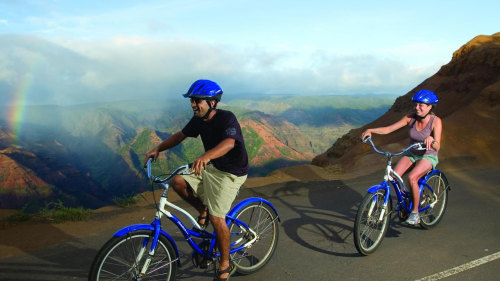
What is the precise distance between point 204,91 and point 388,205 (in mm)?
3197

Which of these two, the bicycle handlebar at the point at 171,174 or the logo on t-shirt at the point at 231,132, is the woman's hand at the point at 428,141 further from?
the bicycle handlebar at the point at 171,174

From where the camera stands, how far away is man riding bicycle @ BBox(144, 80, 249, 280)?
3.86 metres

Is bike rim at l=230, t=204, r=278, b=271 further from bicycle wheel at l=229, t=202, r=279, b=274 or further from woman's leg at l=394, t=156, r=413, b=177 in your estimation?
woman's leg at l=394, t=156, r=413, b=177

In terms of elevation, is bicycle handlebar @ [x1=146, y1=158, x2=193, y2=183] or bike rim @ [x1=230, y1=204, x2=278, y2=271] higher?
bicycle handlebar @ [x1=146, y1=158, x2=193, y2=183]

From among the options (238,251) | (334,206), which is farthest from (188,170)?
(334,206)

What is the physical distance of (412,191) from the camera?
18.5ft

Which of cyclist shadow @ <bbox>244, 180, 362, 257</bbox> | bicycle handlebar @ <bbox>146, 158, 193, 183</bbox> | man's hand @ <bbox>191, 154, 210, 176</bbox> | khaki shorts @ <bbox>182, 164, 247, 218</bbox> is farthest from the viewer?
cyclist shadow @ <bbox>244, 180, 362, 257</bbox>

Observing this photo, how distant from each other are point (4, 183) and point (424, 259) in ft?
411

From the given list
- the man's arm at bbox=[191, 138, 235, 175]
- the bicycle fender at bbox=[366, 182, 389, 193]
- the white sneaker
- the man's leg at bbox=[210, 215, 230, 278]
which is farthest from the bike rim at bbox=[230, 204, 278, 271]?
the white sneaker

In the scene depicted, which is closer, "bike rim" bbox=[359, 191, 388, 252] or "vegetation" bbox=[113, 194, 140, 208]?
"bike rim" bbox=[359, 191, 388, 252]

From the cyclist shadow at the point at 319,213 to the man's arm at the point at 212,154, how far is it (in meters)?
2.56

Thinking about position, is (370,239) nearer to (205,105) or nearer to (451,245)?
(451,245)

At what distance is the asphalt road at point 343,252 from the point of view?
460cm

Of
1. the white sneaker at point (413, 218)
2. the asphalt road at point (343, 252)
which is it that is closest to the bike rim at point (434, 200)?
the asphalt road at point (343, 252)
